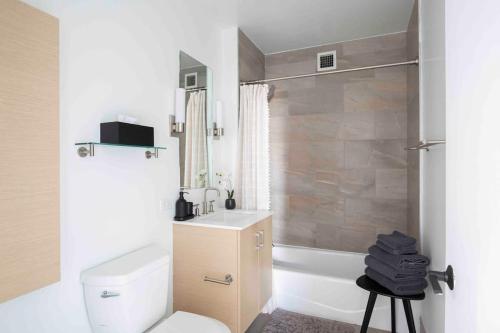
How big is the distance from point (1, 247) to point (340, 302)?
2.32m

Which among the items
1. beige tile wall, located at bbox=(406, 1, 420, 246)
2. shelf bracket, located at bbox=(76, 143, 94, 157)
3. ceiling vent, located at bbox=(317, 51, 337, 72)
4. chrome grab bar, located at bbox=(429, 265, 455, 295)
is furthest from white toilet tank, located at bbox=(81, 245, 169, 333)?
ceiling vent, located at bbox=(317, 51, 337, 72)

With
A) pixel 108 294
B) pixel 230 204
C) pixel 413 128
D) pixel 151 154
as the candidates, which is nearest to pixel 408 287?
pixel 413 128

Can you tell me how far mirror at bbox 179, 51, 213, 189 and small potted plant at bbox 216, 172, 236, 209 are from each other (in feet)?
0.65

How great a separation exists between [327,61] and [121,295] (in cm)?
301

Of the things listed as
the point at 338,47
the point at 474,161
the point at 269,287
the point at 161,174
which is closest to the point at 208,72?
the point at 161,174

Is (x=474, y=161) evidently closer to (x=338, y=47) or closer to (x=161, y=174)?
(x=161, y=174)

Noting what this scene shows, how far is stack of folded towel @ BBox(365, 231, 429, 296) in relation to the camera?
1687mm

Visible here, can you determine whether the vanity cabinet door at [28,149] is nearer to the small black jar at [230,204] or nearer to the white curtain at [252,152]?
the small black jar at [230,204]

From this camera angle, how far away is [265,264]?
236cm

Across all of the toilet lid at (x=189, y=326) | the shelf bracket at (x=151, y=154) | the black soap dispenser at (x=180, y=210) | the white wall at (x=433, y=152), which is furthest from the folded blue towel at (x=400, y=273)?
the shelf bracket at (x=151, y=154)

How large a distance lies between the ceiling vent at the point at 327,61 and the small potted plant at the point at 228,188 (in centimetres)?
167

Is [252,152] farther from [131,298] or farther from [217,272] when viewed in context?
[131,298]

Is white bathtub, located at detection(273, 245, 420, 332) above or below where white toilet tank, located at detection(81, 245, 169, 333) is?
below

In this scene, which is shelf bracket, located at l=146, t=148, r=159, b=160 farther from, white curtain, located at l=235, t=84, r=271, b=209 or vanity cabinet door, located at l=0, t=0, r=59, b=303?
white curtain, located at l=235, t=84, r=271, b=209
